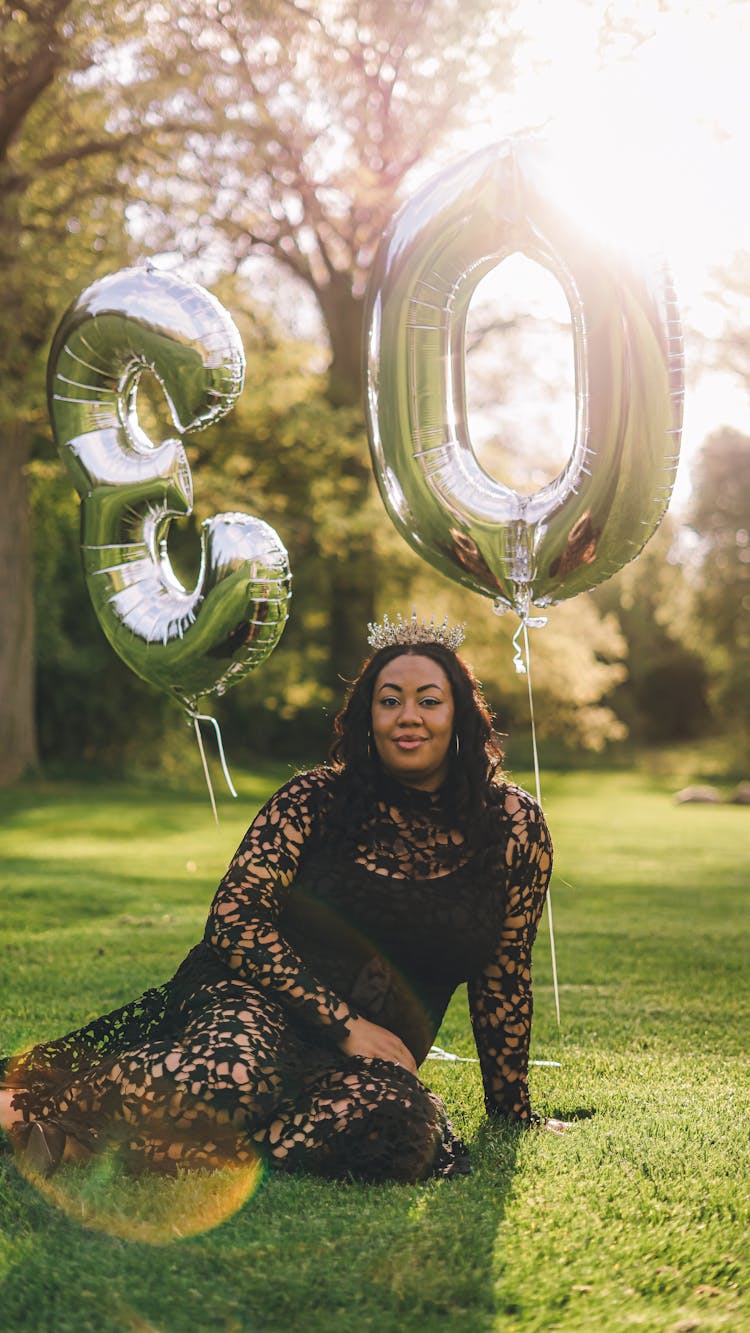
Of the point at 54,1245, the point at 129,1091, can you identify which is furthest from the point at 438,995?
the point at 54,1245

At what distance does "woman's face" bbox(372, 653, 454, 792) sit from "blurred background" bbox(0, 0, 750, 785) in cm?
112

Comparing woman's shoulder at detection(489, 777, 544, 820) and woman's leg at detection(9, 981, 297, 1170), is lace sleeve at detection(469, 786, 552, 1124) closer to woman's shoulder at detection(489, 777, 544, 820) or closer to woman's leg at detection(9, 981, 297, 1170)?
woman's shoulder at detection(489, 777, 544, 820)

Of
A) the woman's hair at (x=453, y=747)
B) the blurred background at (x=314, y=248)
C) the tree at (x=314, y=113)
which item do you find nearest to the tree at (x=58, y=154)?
the blurred background at (x=314, y=248)

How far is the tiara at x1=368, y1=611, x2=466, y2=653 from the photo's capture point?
2.96m

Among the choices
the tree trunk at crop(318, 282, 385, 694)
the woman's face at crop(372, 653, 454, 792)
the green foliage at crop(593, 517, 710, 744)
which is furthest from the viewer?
the green foliage at crop(593, 517, 710, 744)

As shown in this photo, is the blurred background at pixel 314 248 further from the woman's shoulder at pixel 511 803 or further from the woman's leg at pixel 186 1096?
the woman's leg at pixel 186 1096

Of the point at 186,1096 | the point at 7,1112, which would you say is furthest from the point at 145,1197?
the point at 7,1112

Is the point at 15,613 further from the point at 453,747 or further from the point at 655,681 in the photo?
the point at 655,681

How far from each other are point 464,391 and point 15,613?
10103 mm

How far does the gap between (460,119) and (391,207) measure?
4.19ft

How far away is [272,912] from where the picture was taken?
9.05ft

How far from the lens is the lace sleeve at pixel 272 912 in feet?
8.70

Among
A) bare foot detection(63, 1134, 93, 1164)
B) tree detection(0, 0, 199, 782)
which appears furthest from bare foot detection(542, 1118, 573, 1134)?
tree detection(0, 0, 199, 782)

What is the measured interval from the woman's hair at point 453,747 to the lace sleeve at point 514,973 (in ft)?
0.29
